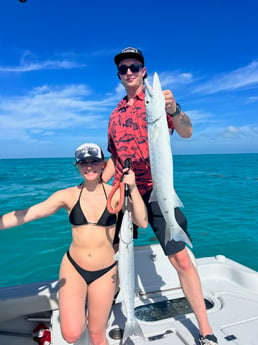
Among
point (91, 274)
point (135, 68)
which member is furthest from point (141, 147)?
point (91, 274)

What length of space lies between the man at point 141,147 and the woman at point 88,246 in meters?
0.40

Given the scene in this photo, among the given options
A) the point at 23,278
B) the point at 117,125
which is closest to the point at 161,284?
the point at 117,125

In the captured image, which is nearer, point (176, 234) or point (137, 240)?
point (176, 234)

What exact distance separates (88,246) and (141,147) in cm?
131

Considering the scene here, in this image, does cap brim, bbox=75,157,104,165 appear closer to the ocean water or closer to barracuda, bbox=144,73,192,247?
barracuda, bbox=144,73,192,247

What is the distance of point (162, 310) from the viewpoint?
12.4 ft

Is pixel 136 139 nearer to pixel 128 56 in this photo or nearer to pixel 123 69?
pixel 123 69

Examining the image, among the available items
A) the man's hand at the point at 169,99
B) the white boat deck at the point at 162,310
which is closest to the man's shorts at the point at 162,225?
the white boat deck at the point at 162,310

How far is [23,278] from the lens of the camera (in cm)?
774

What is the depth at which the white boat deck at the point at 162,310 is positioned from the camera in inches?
126

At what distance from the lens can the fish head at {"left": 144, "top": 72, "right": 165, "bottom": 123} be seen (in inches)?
89.6

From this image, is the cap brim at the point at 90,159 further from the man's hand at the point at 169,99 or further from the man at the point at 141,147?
the man's hand at the point at 169,99

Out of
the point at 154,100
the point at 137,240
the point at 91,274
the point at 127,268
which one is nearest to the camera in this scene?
the point at 154,100

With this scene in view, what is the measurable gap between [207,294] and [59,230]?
27.6 feet
